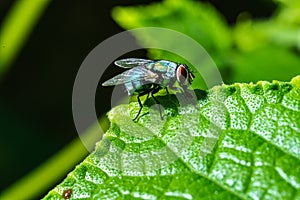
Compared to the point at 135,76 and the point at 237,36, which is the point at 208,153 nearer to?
the point at 135,76

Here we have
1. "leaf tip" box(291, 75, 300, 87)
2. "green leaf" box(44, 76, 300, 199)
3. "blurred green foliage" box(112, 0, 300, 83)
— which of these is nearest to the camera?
"green leaf" box(44, 76, 300, 199)

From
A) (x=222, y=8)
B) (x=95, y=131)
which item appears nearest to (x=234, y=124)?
(x=95, y=131)

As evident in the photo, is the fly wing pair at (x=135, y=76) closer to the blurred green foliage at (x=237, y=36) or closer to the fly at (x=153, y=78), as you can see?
the fly at (x=153, y=78)

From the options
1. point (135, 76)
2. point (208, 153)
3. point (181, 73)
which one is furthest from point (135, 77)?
point (208, 153)

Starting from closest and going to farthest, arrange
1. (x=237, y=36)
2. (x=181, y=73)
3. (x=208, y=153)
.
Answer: (x=208, y=153) < (x=181, y=73) < (x=237, y=36)

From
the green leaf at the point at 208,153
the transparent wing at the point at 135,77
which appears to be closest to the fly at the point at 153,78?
the transparent wing at the point at 135,77

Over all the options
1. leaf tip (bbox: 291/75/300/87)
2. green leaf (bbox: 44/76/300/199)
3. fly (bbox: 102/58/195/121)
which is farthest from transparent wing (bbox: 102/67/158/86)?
leaf tip (bbox: 291/75/300/87)

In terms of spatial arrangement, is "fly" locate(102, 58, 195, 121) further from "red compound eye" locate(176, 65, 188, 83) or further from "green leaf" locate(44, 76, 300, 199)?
"green leaf" locate(44, 76, 300, 199)
